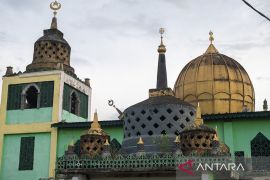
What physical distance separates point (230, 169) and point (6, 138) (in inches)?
770

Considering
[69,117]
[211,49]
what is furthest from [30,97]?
[211,49]

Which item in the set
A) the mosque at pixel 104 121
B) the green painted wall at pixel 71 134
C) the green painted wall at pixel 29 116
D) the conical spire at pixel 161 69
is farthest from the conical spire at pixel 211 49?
the conical spire at pixel 161 69

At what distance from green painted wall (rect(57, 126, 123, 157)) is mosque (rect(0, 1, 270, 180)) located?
56 mm

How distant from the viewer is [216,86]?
2773 centimetres

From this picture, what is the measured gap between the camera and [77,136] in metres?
28.2

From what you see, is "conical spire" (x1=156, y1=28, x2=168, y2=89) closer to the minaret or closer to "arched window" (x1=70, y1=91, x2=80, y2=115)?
the minaret

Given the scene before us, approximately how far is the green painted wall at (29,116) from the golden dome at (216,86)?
25.6 feet

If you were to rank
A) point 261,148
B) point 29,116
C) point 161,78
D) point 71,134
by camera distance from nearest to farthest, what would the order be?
point 161,78, point 261,148, point 71,134, point 29,116

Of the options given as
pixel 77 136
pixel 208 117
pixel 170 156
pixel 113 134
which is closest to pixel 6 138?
pixel 77 136

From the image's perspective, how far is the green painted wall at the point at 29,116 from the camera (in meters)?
29.7

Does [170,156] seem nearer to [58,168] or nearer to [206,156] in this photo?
[206,156]

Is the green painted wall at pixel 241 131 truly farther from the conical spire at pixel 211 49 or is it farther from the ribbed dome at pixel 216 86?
the conical spire at pixel 211 49

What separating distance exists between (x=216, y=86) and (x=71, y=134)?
8692 millimetres

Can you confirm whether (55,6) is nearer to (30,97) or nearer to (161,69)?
(30,97)
